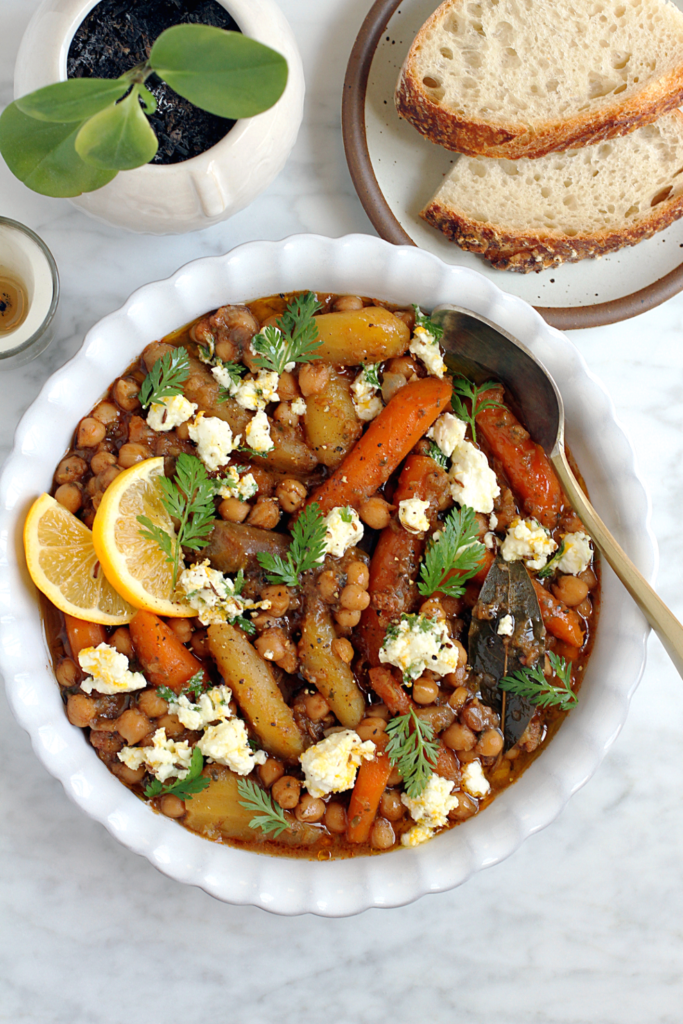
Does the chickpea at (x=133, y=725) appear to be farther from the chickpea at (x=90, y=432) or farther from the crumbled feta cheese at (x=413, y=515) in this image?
the crumbled feta cheese at (x=413, y=515)

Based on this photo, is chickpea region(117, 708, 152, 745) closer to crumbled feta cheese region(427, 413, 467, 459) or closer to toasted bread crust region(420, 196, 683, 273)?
crumbled feta cheese region(427, 413, 467, 459)

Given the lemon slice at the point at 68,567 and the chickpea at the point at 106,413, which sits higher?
the chickpea at the point at 106,413

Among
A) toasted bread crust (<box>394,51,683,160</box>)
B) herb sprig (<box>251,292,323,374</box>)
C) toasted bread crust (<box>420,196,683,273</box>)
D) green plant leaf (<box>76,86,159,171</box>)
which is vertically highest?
toasted bread crust (<box>394,51,683,160</box>)

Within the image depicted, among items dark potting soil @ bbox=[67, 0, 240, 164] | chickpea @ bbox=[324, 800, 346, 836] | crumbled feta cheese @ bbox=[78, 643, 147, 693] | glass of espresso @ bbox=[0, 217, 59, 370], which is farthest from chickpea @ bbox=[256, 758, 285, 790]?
dark potting soil @ bbox=[67, 0, 240, 164]

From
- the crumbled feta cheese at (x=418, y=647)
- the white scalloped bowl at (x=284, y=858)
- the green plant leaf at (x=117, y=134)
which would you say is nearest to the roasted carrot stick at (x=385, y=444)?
the white scalloped bowl at (x=284, y=858)

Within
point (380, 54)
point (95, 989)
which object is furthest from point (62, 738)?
point (380, 54)

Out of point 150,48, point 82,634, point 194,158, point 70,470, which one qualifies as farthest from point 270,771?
point 150,48
